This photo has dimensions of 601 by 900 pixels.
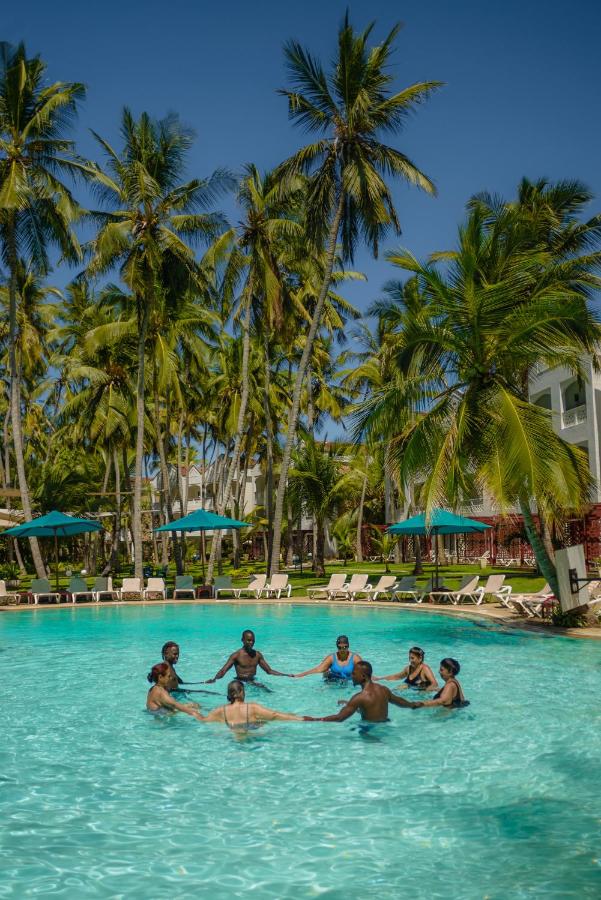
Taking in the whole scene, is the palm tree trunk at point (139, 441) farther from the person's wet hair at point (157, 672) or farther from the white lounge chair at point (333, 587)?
the person's wet hair at point (157, 672)

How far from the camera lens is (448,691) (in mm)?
9180

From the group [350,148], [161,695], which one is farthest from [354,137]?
[161,695]

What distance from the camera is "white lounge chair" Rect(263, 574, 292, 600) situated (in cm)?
2391

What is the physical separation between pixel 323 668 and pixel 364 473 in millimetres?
32820

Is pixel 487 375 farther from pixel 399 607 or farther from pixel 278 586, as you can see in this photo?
pixel 278 586

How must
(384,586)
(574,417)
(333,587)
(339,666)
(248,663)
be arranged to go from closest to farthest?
1. (248,663)
2. (339,666)
3. (384,586)
4. (333,587)
5. (574,417)

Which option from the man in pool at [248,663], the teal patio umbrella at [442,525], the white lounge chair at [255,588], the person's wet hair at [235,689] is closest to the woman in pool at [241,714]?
the person's wet hair at [235,689]

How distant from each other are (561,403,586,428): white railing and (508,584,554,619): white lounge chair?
15.2m

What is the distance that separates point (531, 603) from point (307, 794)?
11.6 m

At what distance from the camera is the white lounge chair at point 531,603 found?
16.4 m

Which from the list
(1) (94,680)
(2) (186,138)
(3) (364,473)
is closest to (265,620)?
(1) (94,680)

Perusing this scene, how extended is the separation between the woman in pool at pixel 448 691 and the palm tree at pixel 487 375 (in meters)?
4.82

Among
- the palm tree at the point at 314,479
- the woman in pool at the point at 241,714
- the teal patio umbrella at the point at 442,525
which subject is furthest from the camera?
the palm tree at the point at 314,479

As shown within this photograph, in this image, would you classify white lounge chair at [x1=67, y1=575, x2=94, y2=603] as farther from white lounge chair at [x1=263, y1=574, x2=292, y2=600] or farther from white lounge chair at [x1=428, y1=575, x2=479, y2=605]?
white lounge chair at [x1=428, y1=575, x2=479, y2=605]
